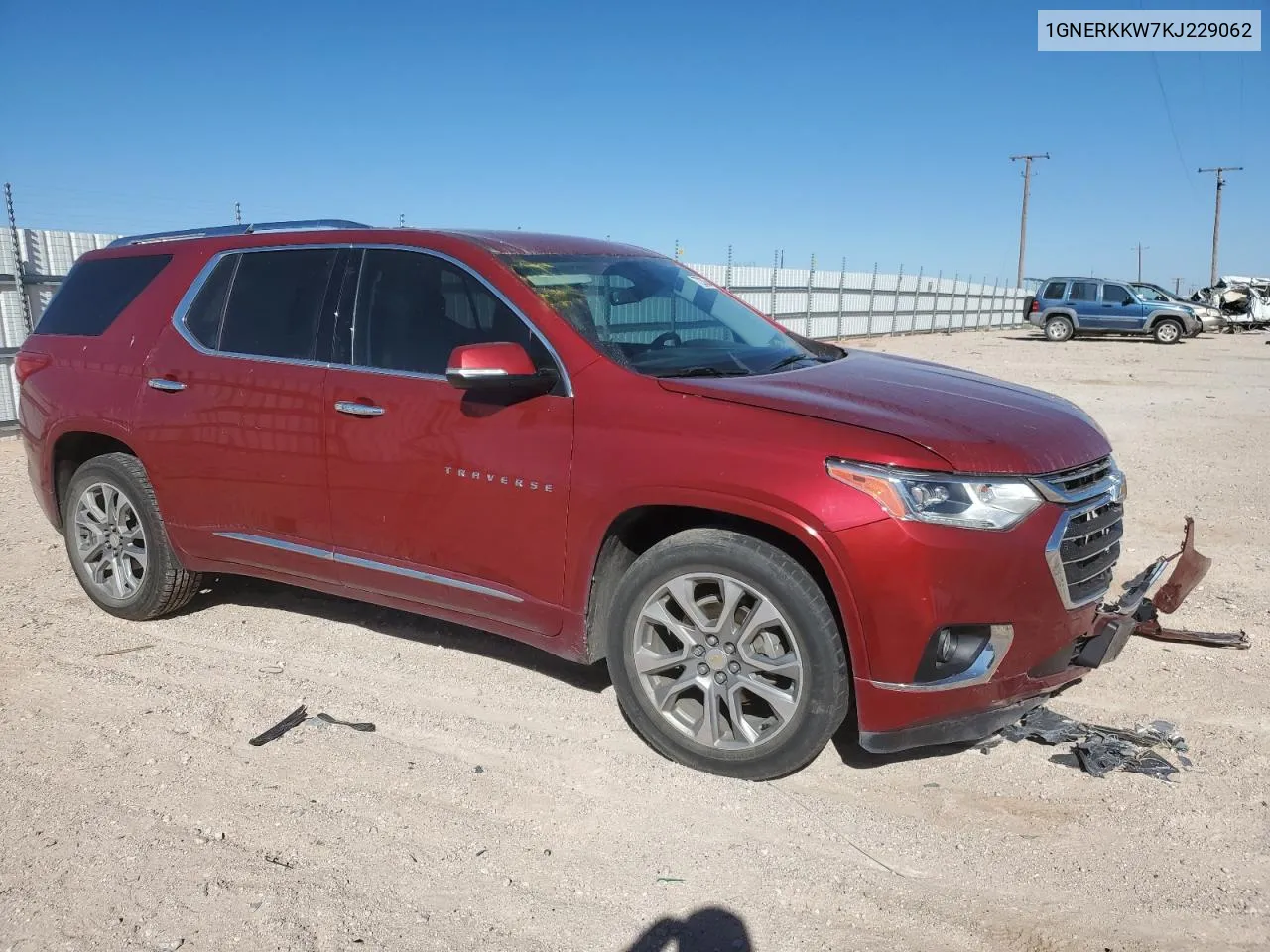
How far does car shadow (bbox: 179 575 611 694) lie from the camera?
4.54m

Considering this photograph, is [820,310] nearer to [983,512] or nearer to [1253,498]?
[1253,498]

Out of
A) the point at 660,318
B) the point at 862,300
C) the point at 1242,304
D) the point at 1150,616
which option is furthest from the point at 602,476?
the point at 1242,304

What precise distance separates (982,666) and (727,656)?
807mm

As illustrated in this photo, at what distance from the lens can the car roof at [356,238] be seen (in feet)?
13.8

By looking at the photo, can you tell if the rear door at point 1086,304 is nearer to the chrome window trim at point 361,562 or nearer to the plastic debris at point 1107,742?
the plastic debris at point 1107,742

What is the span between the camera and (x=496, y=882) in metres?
2.94

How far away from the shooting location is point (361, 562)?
422 centimetres

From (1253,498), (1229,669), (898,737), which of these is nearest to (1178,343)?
(1253,498)

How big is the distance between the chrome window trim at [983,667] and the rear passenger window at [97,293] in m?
3.99

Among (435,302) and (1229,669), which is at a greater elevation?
(435,302)

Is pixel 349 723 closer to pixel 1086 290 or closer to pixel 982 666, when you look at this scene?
pixel 982 666

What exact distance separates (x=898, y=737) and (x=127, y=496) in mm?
3765

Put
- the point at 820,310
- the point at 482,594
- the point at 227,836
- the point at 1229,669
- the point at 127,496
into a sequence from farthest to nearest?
the point at 820,310
the point at 127,496
the point at 1229,669
the point at 482,594
the point at 227,836

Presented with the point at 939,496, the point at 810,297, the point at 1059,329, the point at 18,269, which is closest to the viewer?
the point at 939,496
